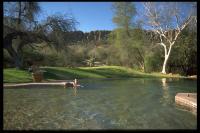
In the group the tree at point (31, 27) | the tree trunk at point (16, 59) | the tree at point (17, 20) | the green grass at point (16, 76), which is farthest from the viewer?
the tree trunk at point (16, 59)

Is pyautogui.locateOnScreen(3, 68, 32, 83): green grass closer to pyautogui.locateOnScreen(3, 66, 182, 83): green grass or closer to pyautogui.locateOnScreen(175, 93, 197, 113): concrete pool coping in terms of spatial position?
pyautogui.locateOnScreen(3, 66, 182, 83): green grass

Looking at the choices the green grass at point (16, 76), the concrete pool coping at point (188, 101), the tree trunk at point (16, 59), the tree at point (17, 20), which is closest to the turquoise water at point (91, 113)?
the concrete pool coping at point (188, 101)

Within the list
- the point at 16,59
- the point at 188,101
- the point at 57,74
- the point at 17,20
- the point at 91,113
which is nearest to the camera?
the point at 91,113

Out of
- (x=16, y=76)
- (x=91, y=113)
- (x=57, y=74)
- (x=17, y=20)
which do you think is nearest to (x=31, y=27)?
(x=17, y=20)

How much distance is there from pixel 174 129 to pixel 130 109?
417 cm

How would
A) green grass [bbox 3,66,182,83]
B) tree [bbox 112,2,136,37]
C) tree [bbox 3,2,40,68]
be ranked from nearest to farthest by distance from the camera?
green grass [bbox 3,66,182,83] → tree [bbox 3,2,40,68] → tree [bbox 112,2,136,37]

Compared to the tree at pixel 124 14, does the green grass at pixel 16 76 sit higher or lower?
lower

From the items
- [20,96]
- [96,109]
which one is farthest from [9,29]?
[96,109]

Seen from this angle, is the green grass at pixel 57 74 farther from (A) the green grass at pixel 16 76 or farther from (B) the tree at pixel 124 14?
(B) the tree at pixel 124 14

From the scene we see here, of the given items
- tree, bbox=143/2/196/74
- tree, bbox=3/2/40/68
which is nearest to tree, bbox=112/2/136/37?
tree, bbox=143/2/196/74

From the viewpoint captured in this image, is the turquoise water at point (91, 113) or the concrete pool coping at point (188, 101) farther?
the concrete pool coping at point (188, 101)

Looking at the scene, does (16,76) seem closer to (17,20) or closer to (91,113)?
(17,20)

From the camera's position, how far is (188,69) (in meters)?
44.3

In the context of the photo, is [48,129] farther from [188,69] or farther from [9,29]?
[188,69]
